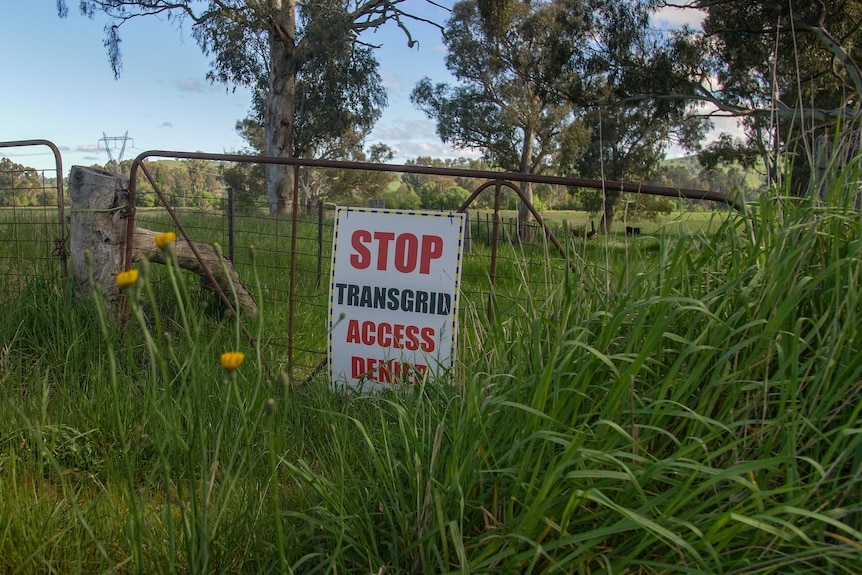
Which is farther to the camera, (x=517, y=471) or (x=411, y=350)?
Result: (x=411, y=350)

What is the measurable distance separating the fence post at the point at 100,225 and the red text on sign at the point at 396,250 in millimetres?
2050

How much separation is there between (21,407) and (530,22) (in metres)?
28.7

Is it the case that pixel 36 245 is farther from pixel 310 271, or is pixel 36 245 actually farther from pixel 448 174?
pixel 448 174

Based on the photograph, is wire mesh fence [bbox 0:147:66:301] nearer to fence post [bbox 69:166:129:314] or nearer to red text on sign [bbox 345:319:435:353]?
fence post [bbox 69:166:129:314]

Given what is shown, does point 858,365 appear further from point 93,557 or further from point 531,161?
point 531,161

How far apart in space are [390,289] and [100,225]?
2.43 metres

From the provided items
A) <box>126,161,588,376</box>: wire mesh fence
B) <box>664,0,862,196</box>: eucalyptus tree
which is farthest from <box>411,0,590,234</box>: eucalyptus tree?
<box>126,161,588,376</box>: wire mesh fence

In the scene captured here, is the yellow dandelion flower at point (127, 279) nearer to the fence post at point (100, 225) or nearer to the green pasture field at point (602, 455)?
the green pasture field at point (602, 455)

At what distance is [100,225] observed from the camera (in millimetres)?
4887

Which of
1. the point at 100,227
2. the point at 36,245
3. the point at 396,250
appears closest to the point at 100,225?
the point at 100,227

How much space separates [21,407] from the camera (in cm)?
337

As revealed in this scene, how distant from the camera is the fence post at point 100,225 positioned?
488 cm

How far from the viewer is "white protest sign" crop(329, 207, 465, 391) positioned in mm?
3828

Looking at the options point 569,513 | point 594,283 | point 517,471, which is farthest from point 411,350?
point 569,513
